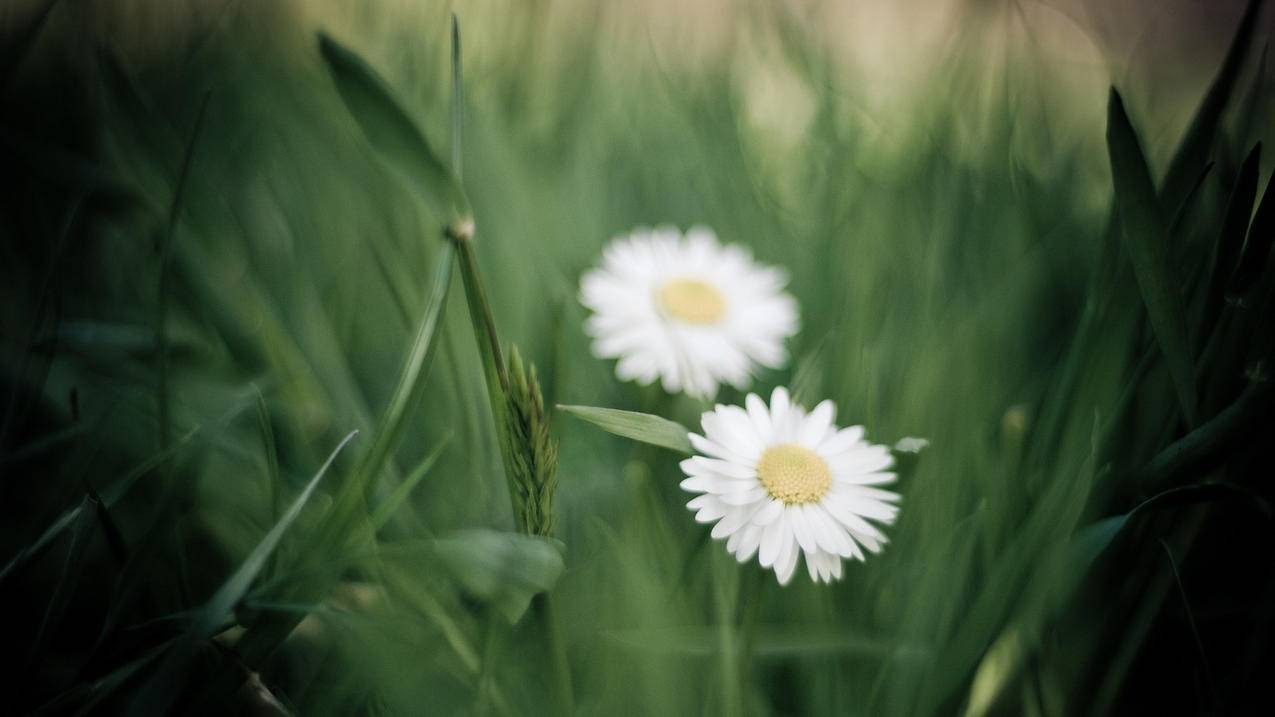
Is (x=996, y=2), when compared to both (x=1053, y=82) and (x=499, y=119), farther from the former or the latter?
(x=499, y=119)

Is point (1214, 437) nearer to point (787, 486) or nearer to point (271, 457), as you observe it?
point (787, 486)

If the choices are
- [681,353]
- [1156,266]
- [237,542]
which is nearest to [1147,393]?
→ [1156,266]

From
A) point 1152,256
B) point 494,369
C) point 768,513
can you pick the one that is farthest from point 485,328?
point 1152,256

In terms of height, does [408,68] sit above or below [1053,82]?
below

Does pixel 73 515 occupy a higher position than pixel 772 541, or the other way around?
pixel 772 541

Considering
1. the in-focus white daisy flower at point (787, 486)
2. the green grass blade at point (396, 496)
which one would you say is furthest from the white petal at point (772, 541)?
the green grass blade at point (396, 496)

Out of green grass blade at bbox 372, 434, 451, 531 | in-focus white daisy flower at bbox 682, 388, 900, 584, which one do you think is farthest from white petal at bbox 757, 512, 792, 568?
green grass blade at bbox 372, 434, 451, 531
